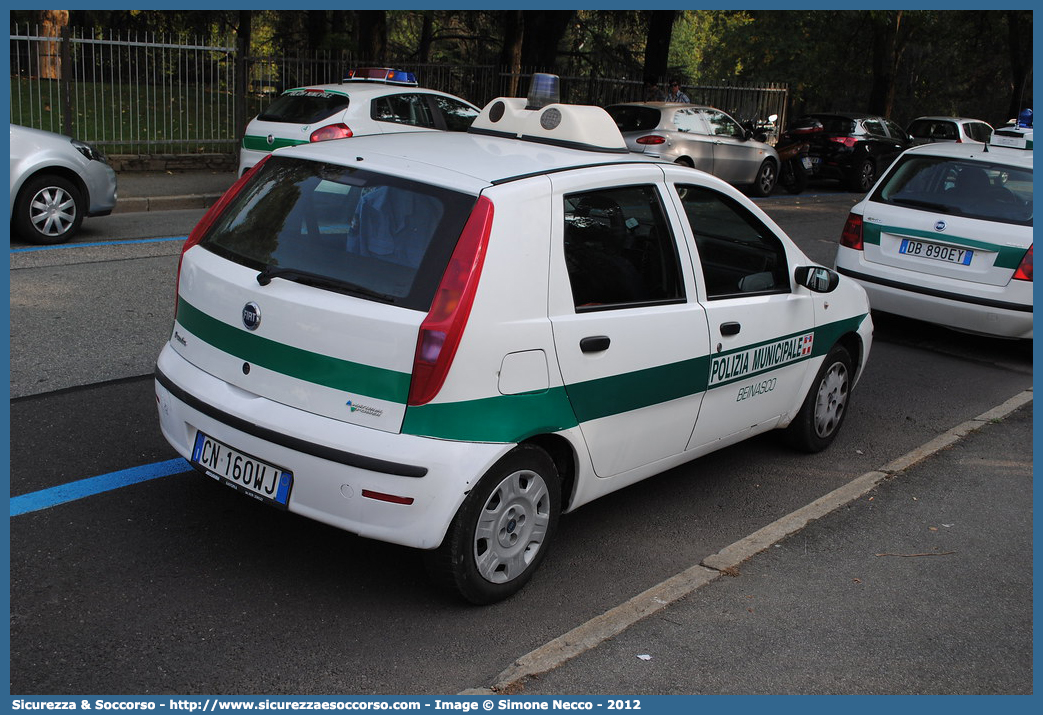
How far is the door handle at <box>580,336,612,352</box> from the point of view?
12.8 ft

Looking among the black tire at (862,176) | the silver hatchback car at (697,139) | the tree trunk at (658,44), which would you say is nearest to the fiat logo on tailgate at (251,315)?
the silver hatchback car at (697,139)

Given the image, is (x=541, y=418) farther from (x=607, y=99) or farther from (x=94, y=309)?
(x=607, y=99)

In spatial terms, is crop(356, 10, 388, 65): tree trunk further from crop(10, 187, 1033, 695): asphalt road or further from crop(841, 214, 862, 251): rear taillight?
crop(10, 187, 1033, 695): asphalt road

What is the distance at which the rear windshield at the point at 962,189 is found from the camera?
8.05m

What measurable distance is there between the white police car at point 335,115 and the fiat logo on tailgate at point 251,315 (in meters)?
9.19

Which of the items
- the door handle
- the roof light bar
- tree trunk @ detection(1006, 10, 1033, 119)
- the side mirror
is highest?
tree trunk @ detection(1006, 10, 1033, 119)

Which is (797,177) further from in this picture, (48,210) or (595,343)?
(595,343)

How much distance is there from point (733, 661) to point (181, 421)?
2212 millimetres

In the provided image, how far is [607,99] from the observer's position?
24859mm

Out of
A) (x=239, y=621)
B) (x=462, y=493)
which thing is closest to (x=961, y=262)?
(x=462, y=493)

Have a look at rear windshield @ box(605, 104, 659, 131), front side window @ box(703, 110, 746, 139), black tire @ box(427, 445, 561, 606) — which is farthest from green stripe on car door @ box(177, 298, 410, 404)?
front side window @ box(703, 110, 746, 139)

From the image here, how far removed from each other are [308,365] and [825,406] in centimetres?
321

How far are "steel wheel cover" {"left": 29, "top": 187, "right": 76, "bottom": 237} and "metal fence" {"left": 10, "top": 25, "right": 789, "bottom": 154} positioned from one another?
22.6 ft

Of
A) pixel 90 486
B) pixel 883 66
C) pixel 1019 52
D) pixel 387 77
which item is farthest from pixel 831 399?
pixel 1019 52
